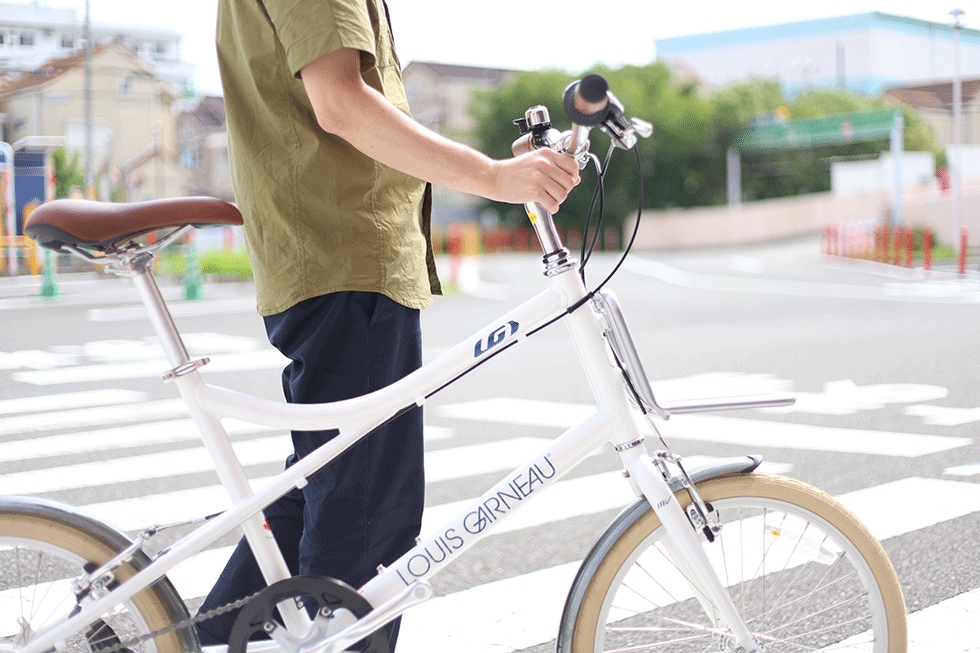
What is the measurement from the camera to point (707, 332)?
39.5ft

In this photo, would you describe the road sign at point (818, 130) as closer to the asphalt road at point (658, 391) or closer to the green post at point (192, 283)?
the asphalt road at point (658, 391)

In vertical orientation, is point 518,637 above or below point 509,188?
below

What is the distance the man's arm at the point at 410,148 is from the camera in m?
2.04

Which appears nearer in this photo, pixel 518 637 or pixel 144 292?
pixel 144 292

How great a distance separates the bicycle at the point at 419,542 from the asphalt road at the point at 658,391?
1159 millimetres

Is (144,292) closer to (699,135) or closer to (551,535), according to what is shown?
(551,535)

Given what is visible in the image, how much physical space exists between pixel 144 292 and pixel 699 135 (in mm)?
52036

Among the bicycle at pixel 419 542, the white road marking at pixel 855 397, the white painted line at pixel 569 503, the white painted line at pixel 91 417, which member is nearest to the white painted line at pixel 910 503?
the white painted line at pixel 569 503

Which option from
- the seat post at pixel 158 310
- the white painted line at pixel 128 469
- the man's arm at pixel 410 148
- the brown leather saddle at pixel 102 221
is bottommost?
the white painted line at pixel 128 469

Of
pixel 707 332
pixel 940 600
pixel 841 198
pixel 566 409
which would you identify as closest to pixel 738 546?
pixel 940 600

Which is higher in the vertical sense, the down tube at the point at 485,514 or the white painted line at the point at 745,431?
the down tube at the point at 485,514

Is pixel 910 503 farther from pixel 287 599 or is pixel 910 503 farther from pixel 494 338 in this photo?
→ pixel 287 599

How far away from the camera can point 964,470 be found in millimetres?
5348

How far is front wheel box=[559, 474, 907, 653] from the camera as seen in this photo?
2.18 metres
